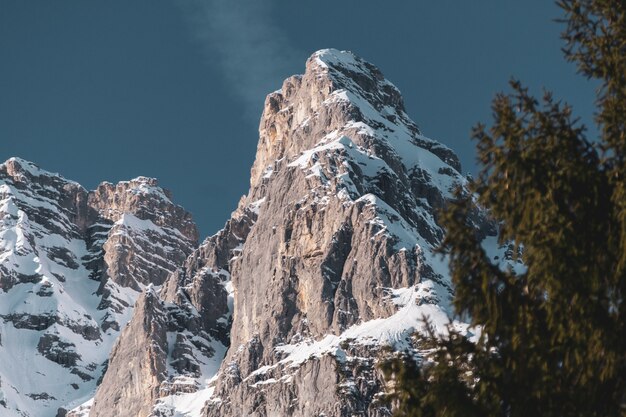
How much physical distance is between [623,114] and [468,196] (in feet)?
8.62

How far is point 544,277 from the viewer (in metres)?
18.0

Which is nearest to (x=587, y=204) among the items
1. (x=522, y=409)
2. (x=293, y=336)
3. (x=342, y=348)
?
(x=522, y=409)

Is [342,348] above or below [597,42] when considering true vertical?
above

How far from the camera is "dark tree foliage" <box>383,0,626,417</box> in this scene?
57.3 ft

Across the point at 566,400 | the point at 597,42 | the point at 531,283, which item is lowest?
the point at 566,400

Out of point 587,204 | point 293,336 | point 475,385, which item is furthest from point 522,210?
point 293,336

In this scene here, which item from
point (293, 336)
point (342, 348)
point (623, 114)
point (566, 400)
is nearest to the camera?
point (566, 400)

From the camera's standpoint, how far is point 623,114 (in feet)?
60.8

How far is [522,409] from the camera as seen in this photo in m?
17.5

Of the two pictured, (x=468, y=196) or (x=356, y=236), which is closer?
(x=468, y=196)

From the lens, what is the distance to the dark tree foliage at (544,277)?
17.5 meters

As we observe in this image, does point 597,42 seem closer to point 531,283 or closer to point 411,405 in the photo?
point 531,283

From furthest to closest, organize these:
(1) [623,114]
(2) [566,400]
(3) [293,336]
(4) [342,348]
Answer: (3) [293,336] < (4) [342,348] < (1) [623,114] < (2) [566,400]

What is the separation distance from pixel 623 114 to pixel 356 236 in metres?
180
